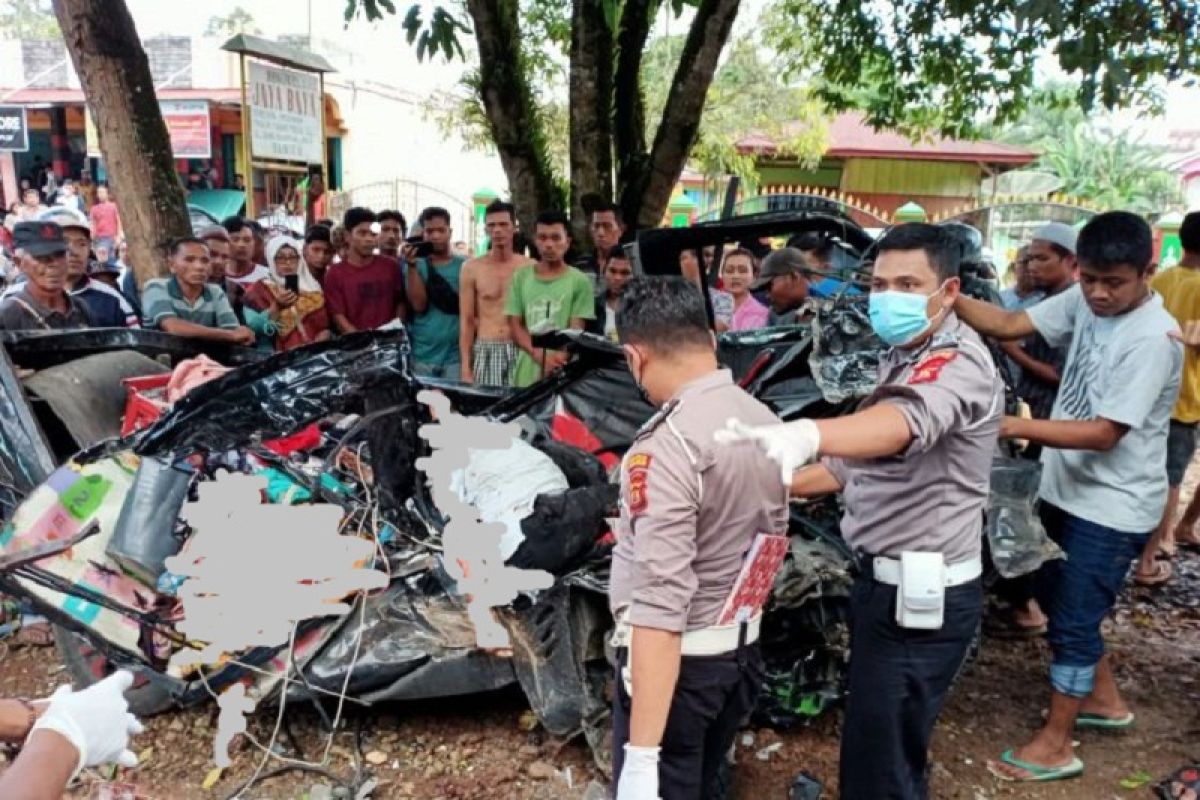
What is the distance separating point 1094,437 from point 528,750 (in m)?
1.98

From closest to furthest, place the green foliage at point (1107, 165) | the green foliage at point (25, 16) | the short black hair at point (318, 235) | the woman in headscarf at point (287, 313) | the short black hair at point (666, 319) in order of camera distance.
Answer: the short black hair at point (666, 319) < the woman in headscarf at point (287, 313) < the short black hair at point (318, 235) < the green foliage at point (1107, 165) < the green foliage at point (25, 16)

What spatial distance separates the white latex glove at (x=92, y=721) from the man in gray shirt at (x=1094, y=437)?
2.07 metres

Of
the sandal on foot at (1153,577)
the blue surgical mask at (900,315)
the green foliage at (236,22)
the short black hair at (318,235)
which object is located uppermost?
the green foliage at (236,22)

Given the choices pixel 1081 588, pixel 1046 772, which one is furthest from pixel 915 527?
pixel 1046 772

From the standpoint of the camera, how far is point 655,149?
268 inches

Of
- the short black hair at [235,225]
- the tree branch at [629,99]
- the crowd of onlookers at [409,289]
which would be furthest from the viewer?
the tree branch at [629,99]

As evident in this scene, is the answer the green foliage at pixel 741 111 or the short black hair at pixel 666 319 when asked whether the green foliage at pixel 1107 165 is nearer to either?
the green foliage at pixel 741 111

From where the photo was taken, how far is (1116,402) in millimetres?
2414

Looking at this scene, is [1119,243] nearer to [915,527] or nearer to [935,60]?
[915,527]

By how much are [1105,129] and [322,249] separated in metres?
38.6

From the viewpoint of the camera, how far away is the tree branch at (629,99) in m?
6.92

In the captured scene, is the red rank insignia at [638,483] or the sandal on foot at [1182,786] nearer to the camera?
the red rank insignia at [638,483]

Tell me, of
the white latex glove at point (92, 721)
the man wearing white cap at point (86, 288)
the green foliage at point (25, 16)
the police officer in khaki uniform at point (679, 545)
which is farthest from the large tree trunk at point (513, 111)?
the green foliage at point (25, 16)

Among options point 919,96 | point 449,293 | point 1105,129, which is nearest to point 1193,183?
point 1105,129
